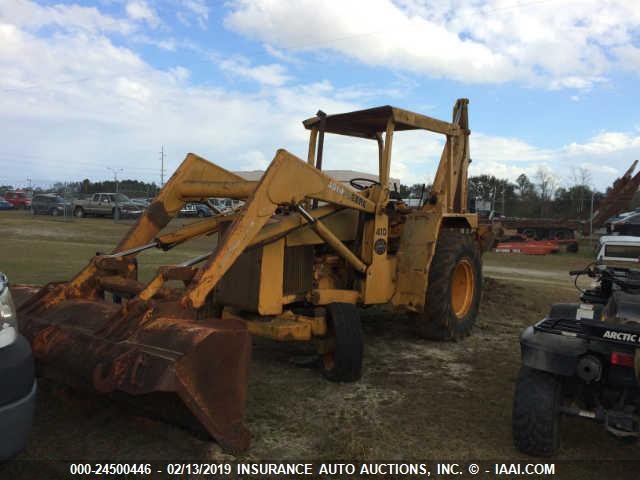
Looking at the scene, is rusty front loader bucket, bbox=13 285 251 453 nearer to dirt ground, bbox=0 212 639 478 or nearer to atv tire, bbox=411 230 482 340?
dirt ground, bbox=0 212 639 478

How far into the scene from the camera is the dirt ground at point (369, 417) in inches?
144

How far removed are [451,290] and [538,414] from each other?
121 inches

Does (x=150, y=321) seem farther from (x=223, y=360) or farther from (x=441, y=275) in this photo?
(x=441, y=275)

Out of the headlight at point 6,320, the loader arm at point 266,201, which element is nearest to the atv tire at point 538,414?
the loader arm at point 266,201

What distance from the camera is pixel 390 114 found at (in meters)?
5.99

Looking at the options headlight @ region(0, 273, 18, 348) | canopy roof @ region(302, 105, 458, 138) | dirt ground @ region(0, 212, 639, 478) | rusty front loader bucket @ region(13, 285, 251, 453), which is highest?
canopy roof @ region(302, 105, 458, 138)

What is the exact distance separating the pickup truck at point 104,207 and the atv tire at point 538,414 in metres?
→ 30.9

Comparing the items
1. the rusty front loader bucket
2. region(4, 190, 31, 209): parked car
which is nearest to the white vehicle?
the rusty front loader bucket

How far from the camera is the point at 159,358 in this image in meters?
3.24

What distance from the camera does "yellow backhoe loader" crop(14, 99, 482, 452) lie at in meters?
3.40

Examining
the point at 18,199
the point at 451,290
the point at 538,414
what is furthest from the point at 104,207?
the point at 538,414

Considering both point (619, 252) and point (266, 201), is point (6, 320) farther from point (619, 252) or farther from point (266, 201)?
point (619, 252)

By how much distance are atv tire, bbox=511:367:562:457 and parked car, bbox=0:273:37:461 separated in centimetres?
289

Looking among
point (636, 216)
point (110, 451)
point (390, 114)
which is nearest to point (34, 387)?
point (110, 451)
